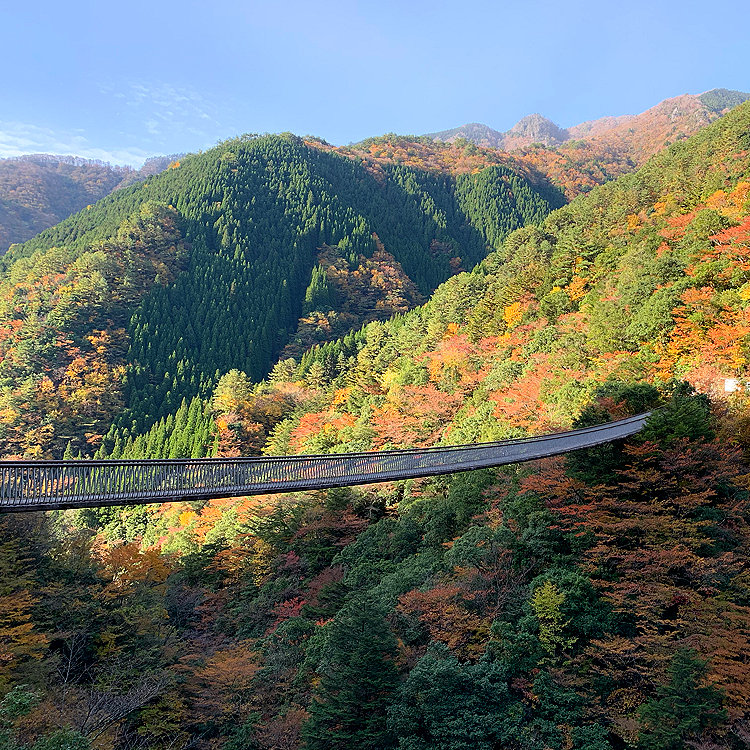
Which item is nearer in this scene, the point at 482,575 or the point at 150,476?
the point at 150,476

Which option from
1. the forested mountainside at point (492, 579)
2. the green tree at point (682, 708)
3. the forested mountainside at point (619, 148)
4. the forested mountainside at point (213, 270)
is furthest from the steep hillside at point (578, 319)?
the forested mountainside at point (619, 148)

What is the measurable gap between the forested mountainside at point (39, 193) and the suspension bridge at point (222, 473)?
156m

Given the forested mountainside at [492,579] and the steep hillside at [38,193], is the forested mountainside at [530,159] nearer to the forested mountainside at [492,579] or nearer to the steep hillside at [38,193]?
the steep hillside at [38,193]

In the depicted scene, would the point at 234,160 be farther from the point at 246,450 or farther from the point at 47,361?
the point at 246,450

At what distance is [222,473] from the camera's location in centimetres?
905

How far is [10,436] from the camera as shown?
49031 millimetres

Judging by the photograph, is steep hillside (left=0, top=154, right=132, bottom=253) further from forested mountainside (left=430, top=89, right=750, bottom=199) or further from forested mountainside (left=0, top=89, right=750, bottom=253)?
forested mountainside (left=430, top=89, right=750, bottom=199)

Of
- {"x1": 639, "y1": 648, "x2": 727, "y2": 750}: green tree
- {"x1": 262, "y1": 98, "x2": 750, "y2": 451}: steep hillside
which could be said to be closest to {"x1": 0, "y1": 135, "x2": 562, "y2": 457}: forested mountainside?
{"x1": 262, "y1": 98, "x2": 750, "y2": 451}: steep hillside

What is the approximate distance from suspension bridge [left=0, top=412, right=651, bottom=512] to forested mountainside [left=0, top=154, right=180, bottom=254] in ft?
512

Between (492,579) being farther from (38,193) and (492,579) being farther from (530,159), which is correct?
(38,193)

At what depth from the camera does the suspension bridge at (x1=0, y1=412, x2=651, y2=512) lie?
6.73m

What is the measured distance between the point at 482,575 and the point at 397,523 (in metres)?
7.14

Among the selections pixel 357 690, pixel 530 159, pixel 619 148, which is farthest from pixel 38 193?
pixel 357 690

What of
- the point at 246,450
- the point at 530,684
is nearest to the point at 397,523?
the point at 530,684
